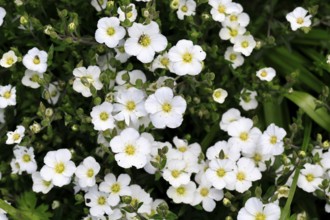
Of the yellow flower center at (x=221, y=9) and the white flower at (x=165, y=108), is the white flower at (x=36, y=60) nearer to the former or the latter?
the white flower at (x=165, y=108)

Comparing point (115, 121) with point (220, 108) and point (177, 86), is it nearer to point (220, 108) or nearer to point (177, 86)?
point (177, 86)

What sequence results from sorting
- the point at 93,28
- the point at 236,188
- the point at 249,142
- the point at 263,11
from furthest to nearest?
the point at 263,11
the point at 93,28
the point at 249,142
the point at 236,188

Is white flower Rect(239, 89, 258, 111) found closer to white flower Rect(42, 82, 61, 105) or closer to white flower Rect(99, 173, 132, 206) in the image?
white flower Rect(99, 173, 132, 206)

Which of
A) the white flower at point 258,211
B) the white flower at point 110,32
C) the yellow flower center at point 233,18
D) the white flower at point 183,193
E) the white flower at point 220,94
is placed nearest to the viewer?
the white flower at point 258,211

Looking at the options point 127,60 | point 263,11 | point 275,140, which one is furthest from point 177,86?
point 263,11

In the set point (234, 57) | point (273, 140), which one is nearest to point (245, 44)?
point (234, 57)

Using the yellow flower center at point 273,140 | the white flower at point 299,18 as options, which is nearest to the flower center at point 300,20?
the white flower at point 299,18

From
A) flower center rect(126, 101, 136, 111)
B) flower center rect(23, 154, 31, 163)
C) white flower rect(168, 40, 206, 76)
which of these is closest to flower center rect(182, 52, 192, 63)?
white flower rect(168, 40, 206, 76)
